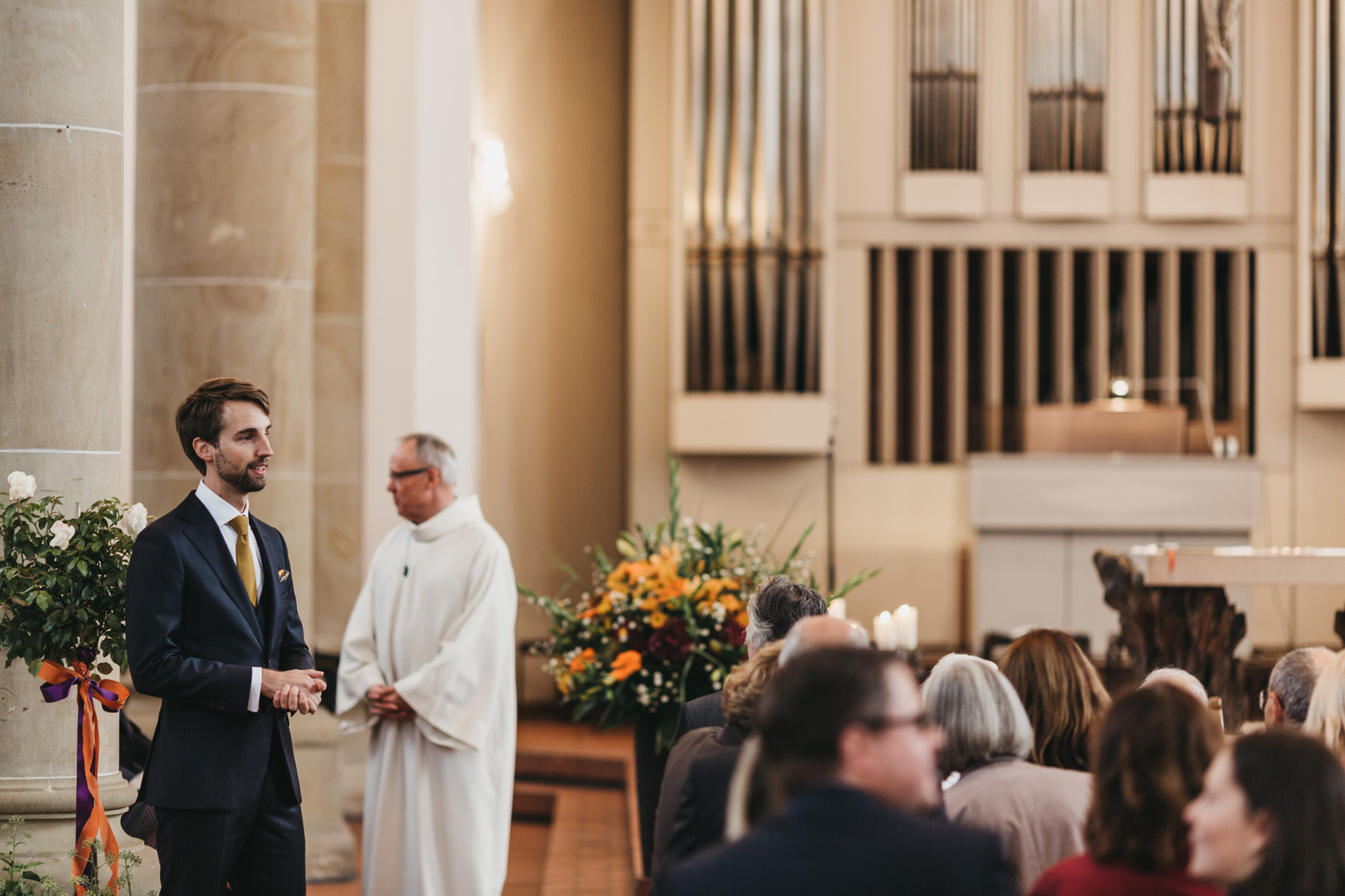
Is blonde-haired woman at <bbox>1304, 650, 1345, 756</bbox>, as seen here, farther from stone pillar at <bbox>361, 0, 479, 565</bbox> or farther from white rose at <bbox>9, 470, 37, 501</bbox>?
stone pillar at <bbox>361, 0, 479, 565</bbox>

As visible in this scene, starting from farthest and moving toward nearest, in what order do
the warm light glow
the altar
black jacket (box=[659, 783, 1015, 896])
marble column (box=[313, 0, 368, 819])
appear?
the altar, the warm light glow, marble column (box=[313, 0, 368, 819]), black jacket (box=[659, 783, 1015, 896])

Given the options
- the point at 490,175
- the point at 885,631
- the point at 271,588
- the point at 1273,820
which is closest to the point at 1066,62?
the point at 490,175

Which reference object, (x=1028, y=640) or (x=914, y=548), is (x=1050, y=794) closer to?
(x=1028, y=640)

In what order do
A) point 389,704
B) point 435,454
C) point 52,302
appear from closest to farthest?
point 52,302 → point 389,704 → point 435,454

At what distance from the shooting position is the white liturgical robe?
466cm

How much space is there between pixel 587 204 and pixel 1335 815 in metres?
8.66

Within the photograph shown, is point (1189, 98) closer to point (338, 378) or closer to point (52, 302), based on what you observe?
point (338, 378)

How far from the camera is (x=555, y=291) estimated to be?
33.2ft

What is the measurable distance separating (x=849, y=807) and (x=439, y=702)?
119 inches

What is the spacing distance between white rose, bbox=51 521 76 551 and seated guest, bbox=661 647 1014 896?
2.14 meters

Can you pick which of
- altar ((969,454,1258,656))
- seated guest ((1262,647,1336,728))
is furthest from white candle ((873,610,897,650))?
altar ((969,454,1258,656))

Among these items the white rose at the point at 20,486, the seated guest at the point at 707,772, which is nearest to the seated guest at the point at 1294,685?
the seated guest at the point at 707,772

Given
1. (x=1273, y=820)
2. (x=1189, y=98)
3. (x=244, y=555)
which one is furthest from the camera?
(x=1189, y=98)

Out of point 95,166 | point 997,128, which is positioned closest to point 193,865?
point 95,166
